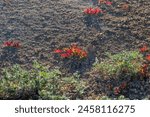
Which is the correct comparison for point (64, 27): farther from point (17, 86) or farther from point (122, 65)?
point (17, 86)

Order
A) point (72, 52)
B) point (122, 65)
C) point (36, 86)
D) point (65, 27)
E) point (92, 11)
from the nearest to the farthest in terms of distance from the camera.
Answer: point (36, 86)
point (122, 65)
point (72, 52)
point (65, 27)
point (92, 11)

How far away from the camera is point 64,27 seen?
2077 cm

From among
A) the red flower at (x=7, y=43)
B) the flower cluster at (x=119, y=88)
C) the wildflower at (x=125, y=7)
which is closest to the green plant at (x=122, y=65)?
the flower cluster at (x=119, y=88)

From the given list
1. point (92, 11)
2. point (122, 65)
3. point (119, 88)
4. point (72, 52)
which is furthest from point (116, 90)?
point (92, 11)

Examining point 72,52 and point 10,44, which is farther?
point 10,44

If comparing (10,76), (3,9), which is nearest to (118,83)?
(10,76)

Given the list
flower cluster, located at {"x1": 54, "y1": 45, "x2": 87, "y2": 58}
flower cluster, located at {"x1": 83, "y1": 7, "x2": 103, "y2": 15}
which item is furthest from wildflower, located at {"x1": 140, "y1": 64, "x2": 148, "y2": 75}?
flower cluster, located at {"x1": 83, "y1": 7, "x2": 103, "y2": 15}

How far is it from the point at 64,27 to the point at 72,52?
8.43ft

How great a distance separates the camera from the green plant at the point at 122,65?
663 inches

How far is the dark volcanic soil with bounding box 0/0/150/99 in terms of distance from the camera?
62.4ft

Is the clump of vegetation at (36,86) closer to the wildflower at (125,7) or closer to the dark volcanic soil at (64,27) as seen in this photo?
the dark volcanic soil at (64,27)

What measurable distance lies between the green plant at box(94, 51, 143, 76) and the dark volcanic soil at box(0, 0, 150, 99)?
980 mm

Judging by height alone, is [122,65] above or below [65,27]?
below

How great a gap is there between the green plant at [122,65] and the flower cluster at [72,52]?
96 centimetres
